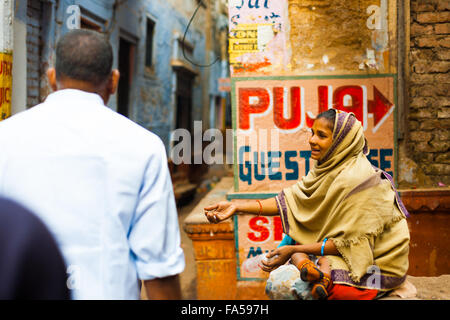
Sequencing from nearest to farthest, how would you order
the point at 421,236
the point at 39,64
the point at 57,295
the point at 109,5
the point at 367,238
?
the point at 57,295 < the point at 367,238 < the point at 421,236 < the point at 39,64 < the point at 109,5

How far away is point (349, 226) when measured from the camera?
2449 mm

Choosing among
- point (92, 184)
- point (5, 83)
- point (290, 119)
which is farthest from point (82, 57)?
point (5, 83)

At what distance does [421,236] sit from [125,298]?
3.54 m

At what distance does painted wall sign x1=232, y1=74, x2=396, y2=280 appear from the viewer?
14.3ft

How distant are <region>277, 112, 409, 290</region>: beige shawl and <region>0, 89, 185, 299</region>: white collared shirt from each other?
1.27 metres

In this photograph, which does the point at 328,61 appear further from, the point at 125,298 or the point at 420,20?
the point at 125,298

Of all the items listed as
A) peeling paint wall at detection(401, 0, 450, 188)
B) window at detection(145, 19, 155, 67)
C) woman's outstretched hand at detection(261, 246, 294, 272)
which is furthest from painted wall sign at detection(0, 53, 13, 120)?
window at detection(145, 19, 155, 67)

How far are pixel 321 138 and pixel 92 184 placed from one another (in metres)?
1.56

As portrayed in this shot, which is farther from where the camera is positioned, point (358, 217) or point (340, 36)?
point (340, 36)

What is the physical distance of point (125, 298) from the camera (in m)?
1.49

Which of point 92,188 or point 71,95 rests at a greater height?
point 71,95

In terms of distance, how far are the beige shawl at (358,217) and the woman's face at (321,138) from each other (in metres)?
0.03

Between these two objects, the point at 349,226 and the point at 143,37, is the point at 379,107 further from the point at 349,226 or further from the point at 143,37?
the point at 143,37

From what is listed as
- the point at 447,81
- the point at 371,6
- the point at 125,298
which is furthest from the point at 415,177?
the point at 125,298
